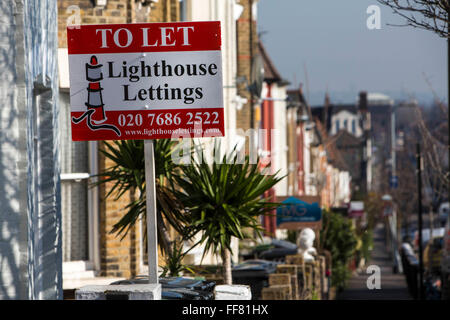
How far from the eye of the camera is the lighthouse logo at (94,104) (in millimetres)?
8250

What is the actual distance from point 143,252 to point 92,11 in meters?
3.59

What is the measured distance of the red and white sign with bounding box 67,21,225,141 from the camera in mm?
8234

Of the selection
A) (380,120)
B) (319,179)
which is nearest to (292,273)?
(319,179)

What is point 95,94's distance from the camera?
828 cm

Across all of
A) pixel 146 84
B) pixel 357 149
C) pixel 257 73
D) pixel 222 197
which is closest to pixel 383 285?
pixel 257 73

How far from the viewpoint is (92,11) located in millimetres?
13625

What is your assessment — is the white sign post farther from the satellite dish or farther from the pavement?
the satellite dish

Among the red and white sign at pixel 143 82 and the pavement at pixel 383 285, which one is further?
the pavement at pixel 383 285

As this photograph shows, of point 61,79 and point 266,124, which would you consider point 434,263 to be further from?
point 61,79

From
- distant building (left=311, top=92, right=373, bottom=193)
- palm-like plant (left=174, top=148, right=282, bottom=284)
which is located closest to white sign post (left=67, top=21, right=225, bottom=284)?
palm-like plant (left=174, top=148, right=282, bottom=284)

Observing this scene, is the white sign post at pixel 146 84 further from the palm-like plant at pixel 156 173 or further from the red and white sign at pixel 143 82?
the palm-like plant at pixel 156 173

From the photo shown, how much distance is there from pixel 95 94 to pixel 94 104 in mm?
88

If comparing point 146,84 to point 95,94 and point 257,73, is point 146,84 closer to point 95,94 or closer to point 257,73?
point 95,94

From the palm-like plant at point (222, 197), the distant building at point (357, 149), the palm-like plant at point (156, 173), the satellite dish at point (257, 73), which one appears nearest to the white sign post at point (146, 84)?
the palm-like plant at point (156, 173)
